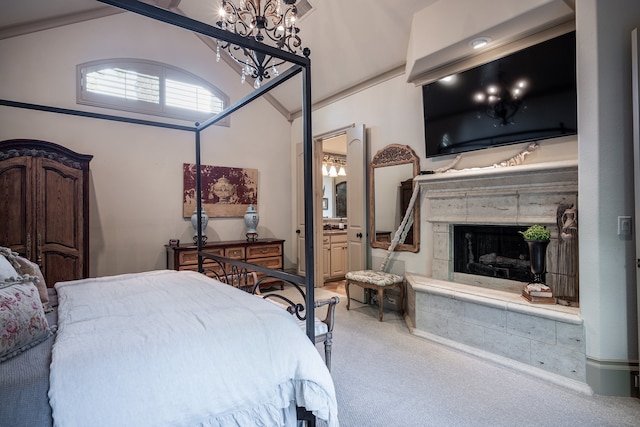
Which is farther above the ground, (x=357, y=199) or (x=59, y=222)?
(x=357, y=199)

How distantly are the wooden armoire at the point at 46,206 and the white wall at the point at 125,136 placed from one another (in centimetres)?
65

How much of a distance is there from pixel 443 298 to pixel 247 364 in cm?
220

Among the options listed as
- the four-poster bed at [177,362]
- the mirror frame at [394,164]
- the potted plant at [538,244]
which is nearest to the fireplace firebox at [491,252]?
the potted plant at [538,244]

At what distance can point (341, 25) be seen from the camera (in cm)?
Result: 385

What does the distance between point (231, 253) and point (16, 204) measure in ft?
7.56

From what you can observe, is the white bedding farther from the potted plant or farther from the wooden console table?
the wooden console table

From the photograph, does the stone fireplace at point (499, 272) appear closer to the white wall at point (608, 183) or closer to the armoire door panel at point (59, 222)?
the white wall at point (608, 183)

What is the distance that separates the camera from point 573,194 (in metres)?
2.47

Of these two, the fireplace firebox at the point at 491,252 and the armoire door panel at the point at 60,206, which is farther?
the armoire door panel at the point at 60,206

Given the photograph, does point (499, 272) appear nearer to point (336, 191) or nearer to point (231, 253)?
point (231, 253)

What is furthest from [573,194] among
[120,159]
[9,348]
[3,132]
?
[3,132]

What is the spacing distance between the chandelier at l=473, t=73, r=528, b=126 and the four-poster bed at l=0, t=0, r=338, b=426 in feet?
6.67

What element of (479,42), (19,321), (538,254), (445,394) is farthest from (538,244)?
(19,321)

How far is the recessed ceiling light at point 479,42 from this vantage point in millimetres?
2672
